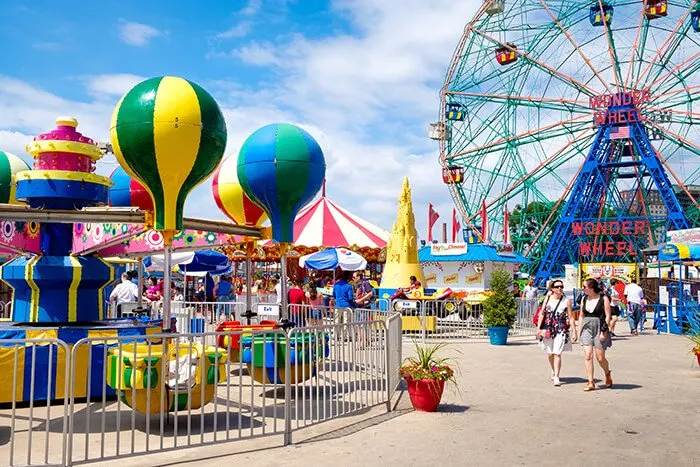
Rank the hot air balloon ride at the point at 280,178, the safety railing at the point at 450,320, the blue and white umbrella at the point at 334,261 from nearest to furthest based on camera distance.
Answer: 1. the hot air balloon ride at the point at 280,178
2. the safety railing at the point at 450,320
3. the blue and white umbrella at the point at 334,261

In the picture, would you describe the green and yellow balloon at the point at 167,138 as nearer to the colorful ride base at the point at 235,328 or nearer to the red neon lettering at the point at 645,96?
the colorful ride base at the point at 235,328

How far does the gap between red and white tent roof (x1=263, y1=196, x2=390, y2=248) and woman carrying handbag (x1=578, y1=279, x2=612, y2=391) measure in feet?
45.6

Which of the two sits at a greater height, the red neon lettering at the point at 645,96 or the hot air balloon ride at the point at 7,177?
the red neon lettering at the point at 645,96

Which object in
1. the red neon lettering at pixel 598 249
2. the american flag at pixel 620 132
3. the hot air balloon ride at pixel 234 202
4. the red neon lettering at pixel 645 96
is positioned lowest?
the hot air balloon ride at pixel 234 202

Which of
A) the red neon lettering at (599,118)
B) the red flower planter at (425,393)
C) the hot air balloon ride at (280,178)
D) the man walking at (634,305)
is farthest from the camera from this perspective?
the red neon lettering at (599,118)

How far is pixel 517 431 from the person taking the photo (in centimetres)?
621

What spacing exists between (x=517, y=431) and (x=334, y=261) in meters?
13.5

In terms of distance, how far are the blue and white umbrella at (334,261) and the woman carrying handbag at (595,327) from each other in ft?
36.4

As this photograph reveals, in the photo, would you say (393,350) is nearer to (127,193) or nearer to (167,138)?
(167,138)

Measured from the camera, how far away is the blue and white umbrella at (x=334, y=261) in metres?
19.6

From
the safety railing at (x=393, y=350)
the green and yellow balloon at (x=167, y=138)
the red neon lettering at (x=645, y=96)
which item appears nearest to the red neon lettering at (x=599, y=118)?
the red neon lettering at (x=645, y=96)

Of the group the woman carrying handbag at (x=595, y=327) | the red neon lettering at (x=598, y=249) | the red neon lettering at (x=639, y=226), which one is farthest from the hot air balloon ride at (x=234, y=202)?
the red neon lettering at (x=598, y=249)

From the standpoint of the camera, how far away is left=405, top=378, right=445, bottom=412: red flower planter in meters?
6.96

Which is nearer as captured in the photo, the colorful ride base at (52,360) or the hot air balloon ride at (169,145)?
the hot air balloon ride at (169,145)
